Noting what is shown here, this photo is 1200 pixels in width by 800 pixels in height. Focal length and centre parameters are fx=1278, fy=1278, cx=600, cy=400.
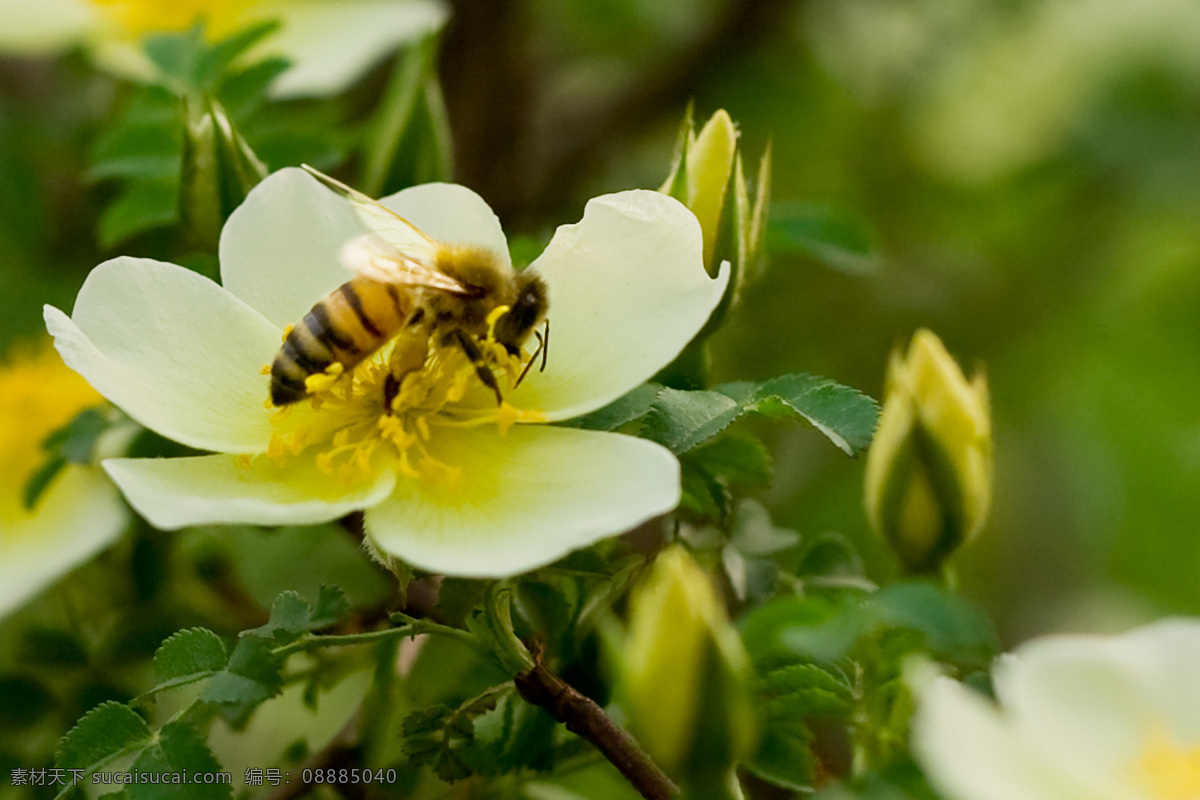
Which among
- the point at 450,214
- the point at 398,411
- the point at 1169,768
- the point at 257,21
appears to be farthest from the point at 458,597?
the point at 257,21

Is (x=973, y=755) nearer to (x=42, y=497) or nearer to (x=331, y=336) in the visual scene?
(x=331, y=336)

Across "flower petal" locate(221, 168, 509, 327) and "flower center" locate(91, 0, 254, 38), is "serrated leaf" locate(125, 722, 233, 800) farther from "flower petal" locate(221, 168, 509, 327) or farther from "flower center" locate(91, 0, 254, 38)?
"flower center" locate(91, 0, 254, 38)

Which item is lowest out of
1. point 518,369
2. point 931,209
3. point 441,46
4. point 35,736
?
point 35,736

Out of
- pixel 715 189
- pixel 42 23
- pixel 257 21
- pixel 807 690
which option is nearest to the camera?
pixel 807 690

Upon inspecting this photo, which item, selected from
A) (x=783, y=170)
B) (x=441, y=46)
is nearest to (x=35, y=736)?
(x=441, y=46)

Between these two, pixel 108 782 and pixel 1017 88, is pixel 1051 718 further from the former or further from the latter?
pixel 1017 88

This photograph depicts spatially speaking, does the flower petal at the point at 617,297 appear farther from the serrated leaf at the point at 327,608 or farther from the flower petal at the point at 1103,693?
the flower petal at the point at 1103,693
